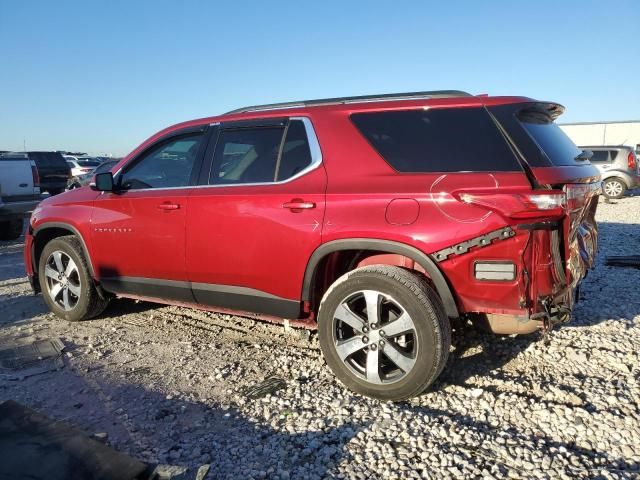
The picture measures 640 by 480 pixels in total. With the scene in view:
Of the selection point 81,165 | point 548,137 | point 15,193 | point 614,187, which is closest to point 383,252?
point 548,137

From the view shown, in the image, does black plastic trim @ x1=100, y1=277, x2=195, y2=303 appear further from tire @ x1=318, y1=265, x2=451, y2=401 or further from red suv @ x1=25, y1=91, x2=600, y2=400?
tire @ x1=318, y1=265, x2=451, y2=401

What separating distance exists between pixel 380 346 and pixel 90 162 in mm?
25515

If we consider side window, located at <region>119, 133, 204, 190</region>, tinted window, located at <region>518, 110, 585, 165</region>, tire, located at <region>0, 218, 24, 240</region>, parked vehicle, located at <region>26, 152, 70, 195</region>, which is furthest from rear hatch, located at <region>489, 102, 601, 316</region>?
parked vehicle, located at <region>26, 152, 70, 195</region>

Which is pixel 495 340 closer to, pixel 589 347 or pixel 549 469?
pixel 589 347

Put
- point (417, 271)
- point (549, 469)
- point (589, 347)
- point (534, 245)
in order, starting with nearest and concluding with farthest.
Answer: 1. point (549, 469)
2. point (534, 245)
3. point (417, 271)
4. point (589, 347)

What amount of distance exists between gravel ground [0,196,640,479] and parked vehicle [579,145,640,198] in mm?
13901

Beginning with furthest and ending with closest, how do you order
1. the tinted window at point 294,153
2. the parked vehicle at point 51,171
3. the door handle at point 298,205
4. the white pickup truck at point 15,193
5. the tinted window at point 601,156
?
the parked vehicle at point 51,171, the tinted window at point 601,156, the white pickup truck at point 15,193, the tinted window at point 294,153, the door handle at point 298,205

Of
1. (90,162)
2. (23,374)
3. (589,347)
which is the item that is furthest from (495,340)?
(90,162)

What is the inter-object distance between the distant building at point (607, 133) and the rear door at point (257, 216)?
3424 centimetres

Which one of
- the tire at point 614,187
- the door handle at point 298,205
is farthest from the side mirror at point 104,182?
the tire at point 614,187

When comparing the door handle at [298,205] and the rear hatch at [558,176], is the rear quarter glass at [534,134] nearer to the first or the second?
the rear hatch at [558,176]

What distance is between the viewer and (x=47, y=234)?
16.7 ft

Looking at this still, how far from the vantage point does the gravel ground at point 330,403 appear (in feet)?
8.42

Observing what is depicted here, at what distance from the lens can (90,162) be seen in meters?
25.2
